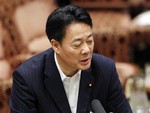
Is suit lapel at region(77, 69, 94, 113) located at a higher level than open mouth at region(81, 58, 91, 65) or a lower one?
lower

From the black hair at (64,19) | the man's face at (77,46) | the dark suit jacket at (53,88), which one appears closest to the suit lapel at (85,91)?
the dark suit jacket at (53,88)

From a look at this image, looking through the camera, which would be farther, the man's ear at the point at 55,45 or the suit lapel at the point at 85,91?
the suit lapel at the point at 85,91

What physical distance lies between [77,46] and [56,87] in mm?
252

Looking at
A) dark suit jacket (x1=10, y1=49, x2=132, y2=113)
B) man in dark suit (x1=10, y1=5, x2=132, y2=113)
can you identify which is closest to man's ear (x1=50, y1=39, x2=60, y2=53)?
man in dark suit (x1=10, y1=5, x2=132, y2=113)

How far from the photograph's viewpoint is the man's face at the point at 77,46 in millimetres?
1486

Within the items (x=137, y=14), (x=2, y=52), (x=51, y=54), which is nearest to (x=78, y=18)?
(x=51, y=54)

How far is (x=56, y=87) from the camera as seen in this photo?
5.41 feet

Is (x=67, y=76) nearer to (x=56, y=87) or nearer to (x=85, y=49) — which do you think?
(x=56, y=87)

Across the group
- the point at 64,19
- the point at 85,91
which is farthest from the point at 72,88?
the point at 64,19

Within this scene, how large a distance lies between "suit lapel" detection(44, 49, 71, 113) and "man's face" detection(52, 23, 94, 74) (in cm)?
10

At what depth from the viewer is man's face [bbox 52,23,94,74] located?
1.49 m

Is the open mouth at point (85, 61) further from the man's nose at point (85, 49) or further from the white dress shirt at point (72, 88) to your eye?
the white dress shirt at point (72, 88)

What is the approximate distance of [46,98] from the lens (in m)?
1.64

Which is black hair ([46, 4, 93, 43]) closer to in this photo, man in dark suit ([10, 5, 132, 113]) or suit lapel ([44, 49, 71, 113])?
man in dark suit ([10, 5, 132, 113])
